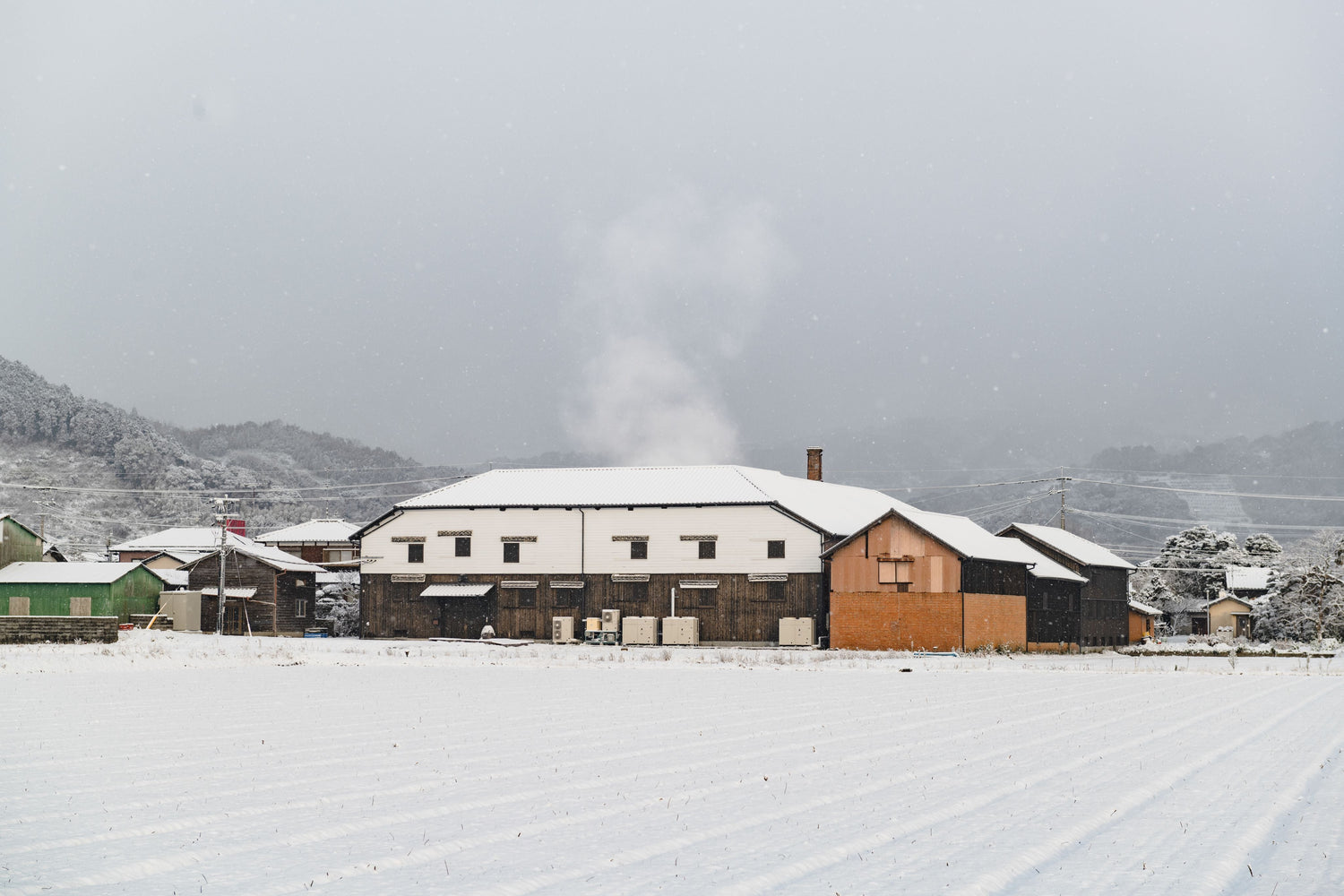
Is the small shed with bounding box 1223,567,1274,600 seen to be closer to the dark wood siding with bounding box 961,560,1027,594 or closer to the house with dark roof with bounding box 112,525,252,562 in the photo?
the dark wood siding with bounding box 961,560,1027,594

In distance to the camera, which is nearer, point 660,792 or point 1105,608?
point 660,792

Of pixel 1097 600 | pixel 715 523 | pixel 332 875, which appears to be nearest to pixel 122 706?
pixel 332 875

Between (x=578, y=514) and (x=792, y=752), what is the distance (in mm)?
43983

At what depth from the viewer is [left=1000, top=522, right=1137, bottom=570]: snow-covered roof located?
59094 millimetres

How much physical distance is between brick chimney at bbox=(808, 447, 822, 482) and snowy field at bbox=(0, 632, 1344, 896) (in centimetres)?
4565

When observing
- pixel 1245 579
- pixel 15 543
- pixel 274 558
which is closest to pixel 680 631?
pixel 274 558

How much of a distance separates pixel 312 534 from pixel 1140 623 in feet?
173

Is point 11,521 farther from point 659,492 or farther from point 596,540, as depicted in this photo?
point 659,492

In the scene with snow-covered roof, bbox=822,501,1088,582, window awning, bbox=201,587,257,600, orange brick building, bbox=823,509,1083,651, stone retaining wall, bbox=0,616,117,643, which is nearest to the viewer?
stone retaining wall, bbox=0,616,117,643

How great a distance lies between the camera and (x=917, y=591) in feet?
156

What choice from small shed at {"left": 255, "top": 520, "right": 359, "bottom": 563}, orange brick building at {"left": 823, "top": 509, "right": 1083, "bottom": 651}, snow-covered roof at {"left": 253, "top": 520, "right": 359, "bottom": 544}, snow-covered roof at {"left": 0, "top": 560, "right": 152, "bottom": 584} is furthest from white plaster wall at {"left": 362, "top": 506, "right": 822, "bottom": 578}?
snow-covered roof at {"left": 253, "top": 520, "right": 359, "bottom": 544}

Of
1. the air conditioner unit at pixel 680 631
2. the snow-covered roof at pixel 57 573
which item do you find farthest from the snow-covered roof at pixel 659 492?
the snow-covered roof at pixel 57 573

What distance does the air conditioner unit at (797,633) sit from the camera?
52.1 m

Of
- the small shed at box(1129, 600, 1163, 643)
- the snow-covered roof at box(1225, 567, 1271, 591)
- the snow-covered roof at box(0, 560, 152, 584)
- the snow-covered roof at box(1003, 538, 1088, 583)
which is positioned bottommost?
the small shed at box(1129, 600, 1163, 643)
